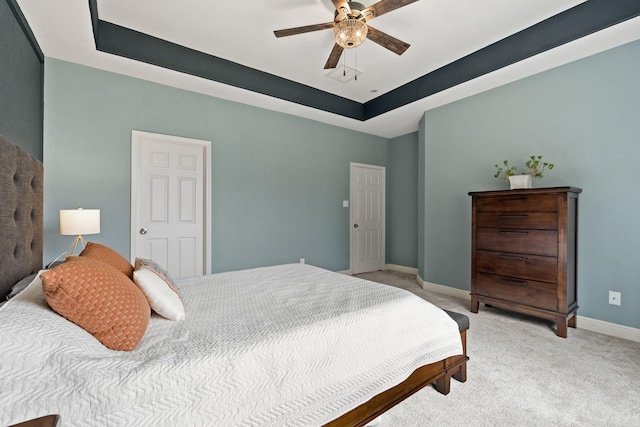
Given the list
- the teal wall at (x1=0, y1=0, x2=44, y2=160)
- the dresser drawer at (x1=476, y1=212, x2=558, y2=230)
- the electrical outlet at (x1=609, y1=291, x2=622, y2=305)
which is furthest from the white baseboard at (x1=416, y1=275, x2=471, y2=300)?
the teal wall at (x1=0, y1=0, x2=44, y2=160)

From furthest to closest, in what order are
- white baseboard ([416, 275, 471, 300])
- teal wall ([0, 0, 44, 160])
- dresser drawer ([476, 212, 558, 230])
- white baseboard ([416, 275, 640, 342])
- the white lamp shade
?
white baseboard ([416, 275, 471, 300]) → dresser drawer ([476, 212, 558, 230]) → white baseboard ([416, 275, 640, 342]) → the white lamp shade → teal wall ([0, 0, 44, 160])

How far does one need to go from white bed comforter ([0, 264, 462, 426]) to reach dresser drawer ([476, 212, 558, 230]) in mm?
1651

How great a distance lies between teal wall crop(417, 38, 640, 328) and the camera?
2.53 meters

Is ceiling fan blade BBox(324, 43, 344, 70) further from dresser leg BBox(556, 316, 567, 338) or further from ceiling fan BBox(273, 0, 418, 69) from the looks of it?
dresser leg BBox(556, 316, 567, 338)

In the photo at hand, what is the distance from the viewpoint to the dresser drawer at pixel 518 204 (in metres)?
2.62

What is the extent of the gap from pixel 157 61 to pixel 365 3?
2.07 m

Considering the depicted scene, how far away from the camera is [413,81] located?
3.82 meters

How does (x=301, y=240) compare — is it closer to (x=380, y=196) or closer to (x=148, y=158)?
(x=380, y=196)

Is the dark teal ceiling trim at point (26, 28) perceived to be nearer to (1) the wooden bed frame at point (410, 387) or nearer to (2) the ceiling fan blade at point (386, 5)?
(2) the ceiling fan blade at point (386, 5)

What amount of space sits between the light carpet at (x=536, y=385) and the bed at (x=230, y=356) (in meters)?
0.17

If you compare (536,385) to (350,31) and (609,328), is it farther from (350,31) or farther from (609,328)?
(350,31)

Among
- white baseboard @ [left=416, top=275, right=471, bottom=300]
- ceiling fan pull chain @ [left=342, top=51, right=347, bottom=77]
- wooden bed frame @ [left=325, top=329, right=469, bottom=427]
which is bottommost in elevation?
white baseboard @ [left=416, top=275, right=471, bottom=300]

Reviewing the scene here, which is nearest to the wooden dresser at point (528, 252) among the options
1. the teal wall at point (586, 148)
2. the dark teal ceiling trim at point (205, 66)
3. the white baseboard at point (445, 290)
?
the teal wall at point (586, 148)

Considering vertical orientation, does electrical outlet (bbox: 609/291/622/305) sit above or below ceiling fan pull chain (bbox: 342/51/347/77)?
below
